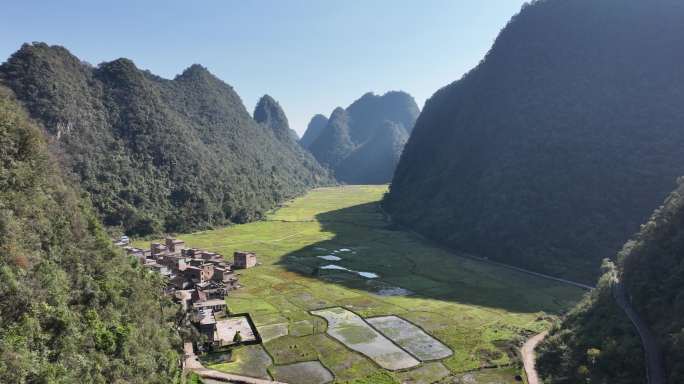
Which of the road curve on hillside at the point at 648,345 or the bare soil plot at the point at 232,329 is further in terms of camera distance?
the bare soil plot at the point at 232,329

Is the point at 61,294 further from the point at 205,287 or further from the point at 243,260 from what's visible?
the point at 243,260

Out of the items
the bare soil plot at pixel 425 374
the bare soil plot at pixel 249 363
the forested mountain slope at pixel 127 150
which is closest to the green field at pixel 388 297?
the bare soil plot at pixel 425 374

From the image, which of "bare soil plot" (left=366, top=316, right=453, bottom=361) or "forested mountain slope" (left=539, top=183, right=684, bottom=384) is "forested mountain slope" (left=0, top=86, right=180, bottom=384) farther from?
"forested mountain slope" (left=539, top=183, right=684, bottom=384)

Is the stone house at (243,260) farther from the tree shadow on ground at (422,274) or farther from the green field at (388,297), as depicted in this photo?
the tree shadow on ground at (422,274)

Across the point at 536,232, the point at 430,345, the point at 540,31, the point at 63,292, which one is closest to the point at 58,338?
the point at 63,292

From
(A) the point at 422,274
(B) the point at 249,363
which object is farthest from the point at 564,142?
(B) the point at 249,363

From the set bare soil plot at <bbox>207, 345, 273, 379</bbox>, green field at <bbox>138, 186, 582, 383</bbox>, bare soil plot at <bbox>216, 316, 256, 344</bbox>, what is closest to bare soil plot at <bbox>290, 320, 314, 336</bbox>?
green field at <bbox>138, 186, 582, 383</bbox>

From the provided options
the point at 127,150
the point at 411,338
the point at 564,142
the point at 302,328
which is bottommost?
the point at 411,338
